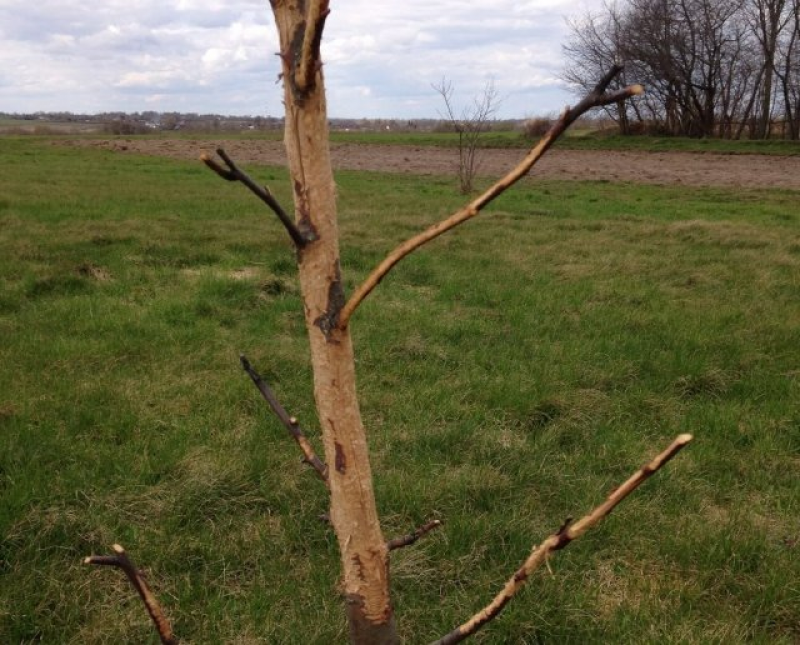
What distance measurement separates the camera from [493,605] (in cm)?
111

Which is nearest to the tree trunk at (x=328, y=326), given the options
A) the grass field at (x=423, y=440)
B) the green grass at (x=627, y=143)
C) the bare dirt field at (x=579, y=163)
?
the grass field at (x=423, y=440)

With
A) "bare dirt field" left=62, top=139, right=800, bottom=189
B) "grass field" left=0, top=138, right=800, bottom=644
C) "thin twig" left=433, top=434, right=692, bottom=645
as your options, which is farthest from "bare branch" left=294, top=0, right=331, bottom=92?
"bare dirt field" left=62, top=139, right=800, bottom=189

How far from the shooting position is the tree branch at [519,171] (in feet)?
2.64

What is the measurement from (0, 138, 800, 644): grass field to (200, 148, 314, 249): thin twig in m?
1.84

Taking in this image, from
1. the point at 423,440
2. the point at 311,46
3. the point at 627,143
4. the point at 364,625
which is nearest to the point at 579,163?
the point at 627,143

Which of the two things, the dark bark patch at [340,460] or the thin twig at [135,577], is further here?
the dark bark patch at [340,460]

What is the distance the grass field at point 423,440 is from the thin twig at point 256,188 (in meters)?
1.84

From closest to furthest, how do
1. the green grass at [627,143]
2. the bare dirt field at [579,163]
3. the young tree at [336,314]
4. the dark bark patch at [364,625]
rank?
the young tree at [336,314]
the dark bark patch at [364,625]
the bare dirt field at [579,163]
the green grass at [627,143]

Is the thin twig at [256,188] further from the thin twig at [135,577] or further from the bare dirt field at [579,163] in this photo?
the bare dirt field at [579,163]

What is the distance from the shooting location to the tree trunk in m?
0.97

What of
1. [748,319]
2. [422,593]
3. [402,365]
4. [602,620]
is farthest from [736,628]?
[748,319]

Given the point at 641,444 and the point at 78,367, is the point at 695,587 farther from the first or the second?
the point at 78,367

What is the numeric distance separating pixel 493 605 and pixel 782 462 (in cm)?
314

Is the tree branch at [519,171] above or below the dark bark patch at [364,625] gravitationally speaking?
above
